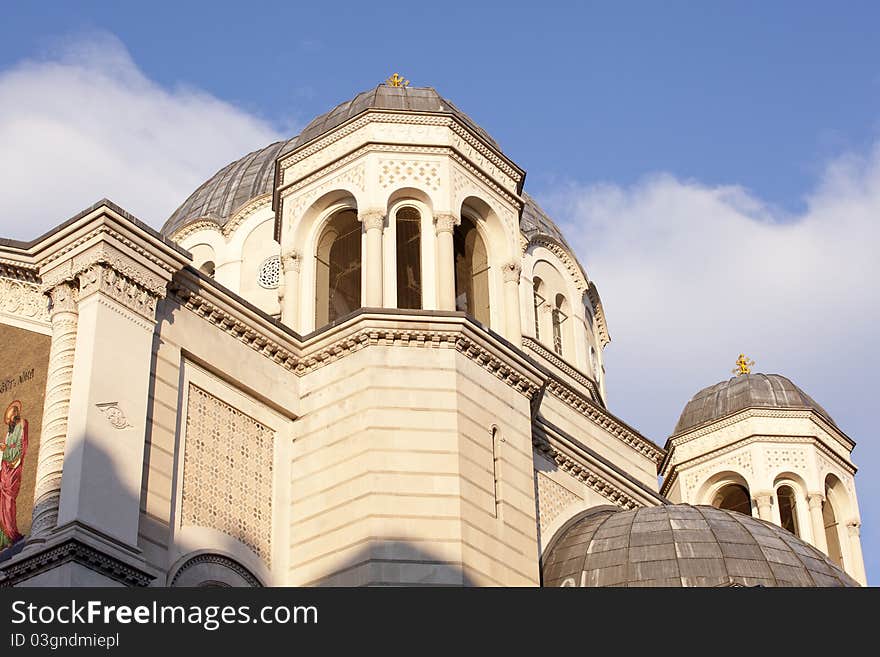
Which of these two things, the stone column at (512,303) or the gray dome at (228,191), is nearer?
the stone column at (512,303)

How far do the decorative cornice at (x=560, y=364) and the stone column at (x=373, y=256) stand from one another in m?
7.16

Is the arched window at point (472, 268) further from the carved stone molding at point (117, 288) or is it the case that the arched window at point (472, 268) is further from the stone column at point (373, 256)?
the carved stone molding at point (117, 288)

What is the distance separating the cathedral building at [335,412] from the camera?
18984 mm

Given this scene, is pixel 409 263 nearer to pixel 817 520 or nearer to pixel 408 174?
pixel 408 174

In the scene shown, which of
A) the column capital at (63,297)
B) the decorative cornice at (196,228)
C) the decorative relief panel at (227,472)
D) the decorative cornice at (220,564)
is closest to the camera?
the decorative cornice at (220,564)

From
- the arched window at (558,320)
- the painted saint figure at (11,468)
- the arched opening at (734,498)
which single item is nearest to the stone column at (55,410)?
the painted saint figure at (11,468)

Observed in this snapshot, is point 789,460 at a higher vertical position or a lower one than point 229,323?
higher

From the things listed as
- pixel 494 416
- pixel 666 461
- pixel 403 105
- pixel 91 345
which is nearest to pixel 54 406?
pixel 91 345

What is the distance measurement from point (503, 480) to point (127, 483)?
5.99 meters

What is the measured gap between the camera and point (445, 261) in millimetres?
23750

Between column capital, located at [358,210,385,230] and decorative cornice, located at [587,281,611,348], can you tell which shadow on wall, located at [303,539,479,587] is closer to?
column capital, located at [358,210,385,230]

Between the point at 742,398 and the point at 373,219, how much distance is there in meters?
15.3

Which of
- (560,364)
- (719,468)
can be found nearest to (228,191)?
(560,364)

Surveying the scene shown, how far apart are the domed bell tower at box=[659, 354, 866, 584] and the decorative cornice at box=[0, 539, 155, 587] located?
19855mm
